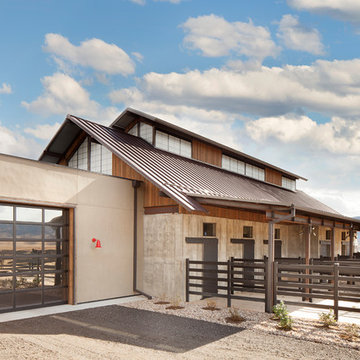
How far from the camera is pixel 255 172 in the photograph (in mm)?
25000

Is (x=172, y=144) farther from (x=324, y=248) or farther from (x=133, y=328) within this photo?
(x=324, y=248)

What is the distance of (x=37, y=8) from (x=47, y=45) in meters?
4.42

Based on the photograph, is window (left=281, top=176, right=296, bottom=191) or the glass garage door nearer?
the glass garage door

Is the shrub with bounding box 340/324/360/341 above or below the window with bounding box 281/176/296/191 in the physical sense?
below

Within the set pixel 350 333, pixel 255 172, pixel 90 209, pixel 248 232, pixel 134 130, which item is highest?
pixel 134 130

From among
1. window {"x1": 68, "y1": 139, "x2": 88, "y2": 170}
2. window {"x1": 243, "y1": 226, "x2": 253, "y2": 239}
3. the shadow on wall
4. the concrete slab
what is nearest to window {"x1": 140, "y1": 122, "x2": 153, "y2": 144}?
window {"x1": 68, "y1": 139, "x2": 88, "y2": 170}

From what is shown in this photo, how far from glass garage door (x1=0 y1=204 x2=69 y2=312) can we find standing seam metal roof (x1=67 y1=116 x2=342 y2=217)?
3249mm

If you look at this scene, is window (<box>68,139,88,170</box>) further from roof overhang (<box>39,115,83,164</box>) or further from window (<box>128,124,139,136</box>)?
window (<box>128,124,139,136</box>)

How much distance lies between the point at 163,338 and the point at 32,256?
5.15m

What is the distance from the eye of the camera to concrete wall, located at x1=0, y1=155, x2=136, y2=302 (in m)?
A: 11.5

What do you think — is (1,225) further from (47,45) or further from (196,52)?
(47,45)

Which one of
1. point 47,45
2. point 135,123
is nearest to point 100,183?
point 135,123

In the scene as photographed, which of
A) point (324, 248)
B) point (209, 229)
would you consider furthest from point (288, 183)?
point (209, 229)

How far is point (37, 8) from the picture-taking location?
1986 cm
